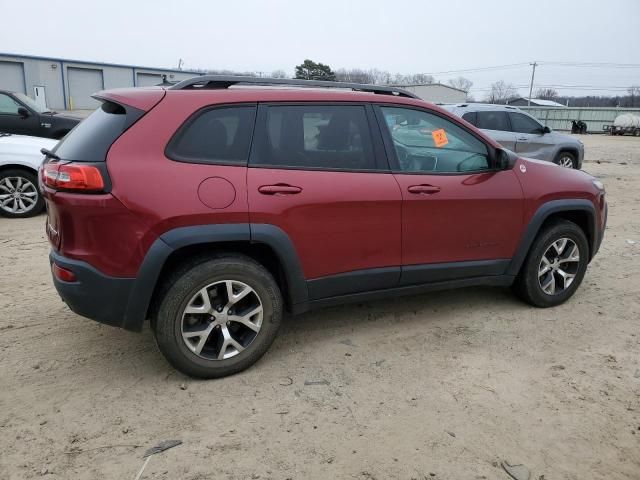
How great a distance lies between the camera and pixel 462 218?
12.4 ft

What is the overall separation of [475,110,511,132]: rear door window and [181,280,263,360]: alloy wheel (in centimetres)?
985

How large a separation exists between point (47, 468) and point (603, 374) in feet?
10.8

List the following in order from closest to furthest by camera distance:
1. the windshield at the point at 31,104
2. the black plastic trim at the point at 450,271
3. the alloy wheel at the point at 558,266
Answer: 1. the black plastic trim at the point at 450,271
2. the alloy wheel at the point at 558,266
3. the windshield at the point at 31,104

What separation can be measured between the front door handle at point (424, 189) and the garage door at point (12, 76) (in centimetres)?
4115

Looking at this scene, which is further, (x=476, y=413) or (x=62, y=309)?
(x=62, y=309)

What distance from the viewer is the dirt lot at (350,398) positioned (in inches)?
98.4

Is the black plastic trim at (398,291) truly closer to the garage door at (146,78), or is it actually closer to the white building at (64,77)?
the white building at (64,77)

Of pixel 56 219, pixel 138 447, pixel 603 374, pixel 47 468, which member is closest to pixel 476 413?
pixel 603 374

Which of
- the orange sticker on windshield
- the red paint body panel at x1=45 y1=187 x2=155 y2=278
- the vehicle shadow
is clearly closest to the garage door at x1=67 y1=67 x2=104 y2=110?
the vehicle shadow

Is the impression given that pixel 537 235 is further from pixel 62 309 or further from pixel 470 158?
pixel 62 309

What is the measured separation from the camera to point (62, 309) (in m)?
4.14

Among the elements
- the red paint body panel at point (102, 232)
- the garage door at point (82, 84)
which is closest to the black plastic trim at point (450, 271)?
the red paint body panel at point (102, 232)

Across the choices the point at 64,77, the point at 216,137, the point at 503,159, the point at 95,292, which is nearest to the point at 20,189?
the point at 95,292

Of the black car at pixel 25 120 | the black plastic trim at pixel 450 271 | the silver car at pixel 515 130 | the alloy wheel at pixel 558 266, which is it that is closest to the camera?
the black plastic trim at pixel 450 271
